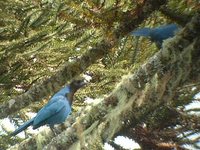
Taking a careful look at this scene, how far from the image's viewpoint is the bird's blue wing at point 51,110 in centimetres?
401

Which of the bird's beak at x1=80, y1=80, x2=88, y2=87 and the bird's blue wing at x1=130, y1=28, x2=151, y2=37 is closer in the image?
the bird's blue wing at x1=130, y1=28, x2=151, y2=37

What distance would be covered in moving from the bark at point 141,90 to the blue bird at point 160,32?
380mm

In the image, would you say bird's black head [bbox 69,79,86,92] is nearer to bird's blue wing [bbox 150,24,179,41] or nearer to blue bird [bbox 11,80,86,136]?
blue bird [bbox 11,80,86,136]

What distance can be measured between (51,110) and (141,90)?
5.86ft

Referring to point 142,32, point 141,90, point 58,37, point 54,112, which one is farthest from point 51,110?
point 141,90

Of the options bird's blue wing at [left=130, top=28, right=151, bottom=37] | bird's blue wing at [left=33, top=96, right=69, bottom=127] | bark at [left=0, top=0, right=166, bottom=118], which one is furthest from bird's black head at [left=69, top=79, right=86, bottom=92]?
bird's blue wing at [left=130, top=28, right=151, bottom=37]

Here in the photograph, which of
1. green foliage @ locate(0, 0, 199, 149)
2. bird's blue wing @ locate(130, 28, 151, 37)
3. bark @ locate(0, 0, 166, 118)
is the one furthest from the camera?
bark @ locate(0, 0, 166, 118)

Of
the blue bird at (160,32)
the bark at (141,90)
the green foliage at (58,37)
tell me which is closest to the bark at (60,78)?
the green foliage at (58,37)

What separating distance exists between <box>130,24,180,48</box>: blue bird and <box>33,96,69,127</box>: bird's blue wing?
4.41ft

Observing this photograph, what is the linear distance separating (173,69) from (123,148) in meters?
1.71

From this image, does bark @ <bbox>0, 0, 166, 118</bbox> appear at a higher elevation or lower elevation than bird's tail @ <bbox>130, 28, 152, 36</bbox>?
lower

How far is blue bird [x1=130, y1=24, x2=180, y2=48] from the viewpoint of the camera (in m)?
2.84

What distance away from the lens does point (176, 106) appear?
3.73 metres

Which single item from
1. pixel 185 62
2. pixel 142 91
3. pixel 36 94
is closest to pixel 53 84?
pixel 36 94
